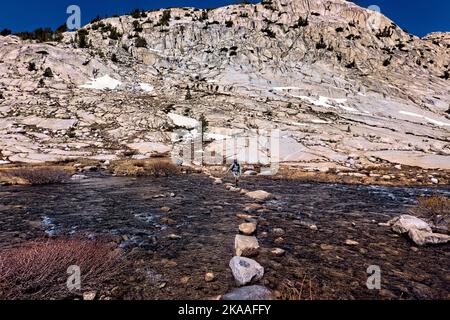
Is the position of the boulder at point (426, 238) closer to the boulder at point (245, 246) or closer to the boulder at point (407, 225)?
the boulder at point (407, 225)

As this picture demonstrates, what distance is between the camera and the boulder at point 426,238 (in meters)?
7.79

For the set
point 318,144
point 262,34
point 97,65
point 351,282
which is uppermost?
point 262,34

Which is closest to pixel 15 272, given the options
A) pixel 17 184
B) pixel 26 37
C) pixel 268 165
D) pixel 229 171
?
pixel 17 184

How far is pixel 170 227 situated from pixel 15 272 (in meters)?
4.44

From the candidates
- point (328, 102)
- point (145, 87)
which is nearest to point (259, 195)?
point (145, 87)

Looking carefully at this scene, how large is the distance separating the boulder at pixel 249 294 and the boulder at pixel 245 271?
1.66 ft

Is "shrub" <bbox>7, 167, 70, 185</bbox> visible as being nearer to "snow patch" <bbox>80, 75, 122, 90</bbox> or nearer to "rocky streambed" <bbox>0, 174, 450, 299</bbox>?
"rocky streambed" <bbox>0, 174, 450, 299</bbox>

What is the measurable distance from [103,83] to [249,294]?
42870 millimetres

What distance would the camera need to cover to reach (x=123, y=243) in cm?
771

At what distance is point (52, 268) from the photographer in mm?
5578

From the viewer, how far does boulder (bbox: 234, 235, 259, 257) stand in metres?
7.11

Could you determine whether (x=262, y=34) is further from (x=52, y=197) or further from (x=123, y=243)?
(x=123, y=243)

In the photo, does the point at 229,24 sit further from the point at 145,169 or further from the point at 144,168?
the point at 145,169

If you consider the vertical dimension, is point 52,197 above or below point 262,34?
below
